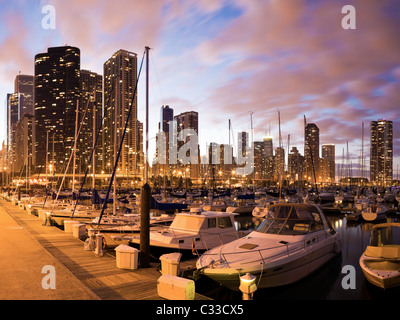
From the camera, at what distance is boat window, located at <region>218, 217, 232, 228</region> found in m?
17.5

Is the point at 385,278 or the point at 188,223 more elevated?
the point at 188,223

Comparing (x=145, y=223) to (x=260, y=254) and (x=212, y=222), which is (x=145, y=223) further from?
(x=212, y=222)

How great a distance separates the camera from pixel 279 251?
484 inches

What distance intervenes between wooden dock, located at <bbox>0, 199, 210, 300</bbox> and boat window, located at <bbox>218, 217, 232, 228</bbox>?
594 cm

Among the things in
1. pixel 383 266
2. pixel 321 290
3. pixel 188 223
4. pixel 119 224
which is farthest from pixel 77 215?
pixel 383 266

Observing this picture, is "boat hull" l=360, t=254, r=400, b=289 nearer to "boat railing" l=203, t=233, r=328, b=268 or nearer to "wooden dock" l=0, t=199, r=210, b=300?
"boat railing" l=203, t=233, r=328, b=268

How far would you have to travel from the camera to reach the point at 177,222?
706 inches

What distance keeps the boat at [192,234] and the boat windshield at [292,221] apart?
8.02 ft

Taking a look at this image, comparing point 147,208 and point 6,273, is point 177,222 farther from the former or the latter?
point 6,273

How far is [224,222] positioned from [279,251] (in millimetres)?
5694

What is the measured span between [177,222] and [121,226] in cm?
459
